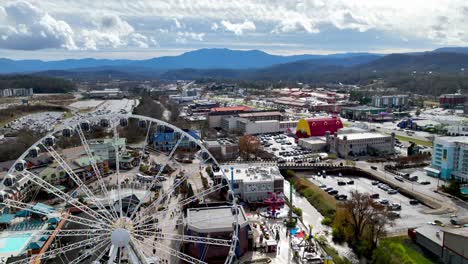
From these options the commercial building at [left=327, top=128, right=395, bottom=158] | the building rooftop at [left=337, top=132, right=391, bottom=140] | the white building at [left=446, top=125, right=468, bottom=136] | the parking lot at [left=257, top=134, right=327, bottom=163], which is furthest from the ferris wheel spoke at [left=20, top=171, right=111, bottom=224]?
the white building at [left=446, top=125, right=468, bottom=136]

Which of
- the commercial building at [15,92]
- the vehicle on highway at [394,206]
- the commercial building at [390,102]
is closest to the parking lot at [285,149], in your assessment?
the vehicle on highway at [394,206]

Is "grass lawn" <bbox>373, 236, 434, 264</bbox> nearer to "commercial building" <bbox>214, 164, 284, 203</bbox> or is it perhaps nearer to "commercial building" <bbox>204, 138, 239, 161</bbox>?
"commercial building" <bbox>214, 164, 284, 203</bbox>

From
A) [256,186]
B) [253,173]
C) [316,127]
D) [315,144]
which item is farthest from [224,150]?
[316,127]

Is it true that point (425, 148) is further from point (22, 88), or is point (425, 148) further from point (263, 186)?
point (22, 88)

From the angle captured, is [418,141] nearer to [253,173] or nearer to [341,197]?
[341,197]

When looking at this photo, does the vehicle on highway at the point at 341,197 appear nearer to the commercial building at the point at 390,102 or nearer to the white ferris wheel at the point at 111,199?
the white ferris wheel at the point at 111,199

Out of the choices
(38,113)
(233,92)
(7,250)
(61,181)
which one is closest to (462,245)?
(7,250)
